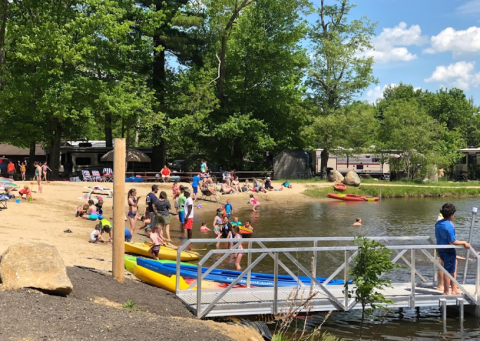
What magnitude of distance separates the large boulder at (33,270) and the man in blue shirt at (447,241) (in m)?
6.92

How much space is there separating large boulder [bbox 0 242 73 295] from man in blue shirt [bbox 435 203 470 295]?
6924 millimetres

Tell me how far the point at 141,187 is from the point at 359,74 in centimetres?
2520

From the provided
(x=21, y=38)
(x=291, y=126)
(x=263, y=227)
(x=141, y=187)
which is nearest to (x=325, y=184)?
(x=291, y=126)

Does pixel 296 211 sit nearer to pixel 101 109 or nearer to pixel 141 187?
pixel 141 187

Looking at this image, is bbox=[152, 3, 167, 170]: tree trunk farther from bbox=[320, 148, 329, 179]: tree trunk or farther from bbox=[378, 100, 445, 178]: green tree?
bbox=[378, 100, 445, 178]: green tree

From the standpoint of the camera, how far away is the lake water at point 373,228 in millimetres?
10039

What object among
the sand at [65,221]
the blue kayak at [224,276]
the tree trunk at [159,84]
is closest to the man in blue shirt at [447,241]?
the blue kayak at [224,276]

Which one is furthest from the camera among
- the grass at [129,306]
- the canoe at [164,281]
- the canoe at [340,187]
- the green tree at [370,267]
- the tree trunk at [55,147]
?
the canoe at [340,187]

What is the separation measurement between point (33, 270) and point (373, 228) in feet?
64.1

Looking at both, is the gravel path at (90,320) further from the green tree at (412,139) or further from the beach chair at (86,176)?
the green tree at (412,139)

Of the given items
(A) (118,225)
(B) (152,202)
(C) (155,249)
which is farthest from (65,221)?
(A) (118,225)

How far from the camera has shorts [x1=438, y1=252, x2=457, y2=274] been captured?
10062mm

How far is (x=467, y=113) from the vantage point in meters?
83.3

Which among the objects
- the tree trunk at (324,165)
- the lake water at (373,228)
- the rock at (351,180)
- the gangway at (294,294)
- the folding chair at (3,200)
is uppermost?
the tree trunk at (324,165)
